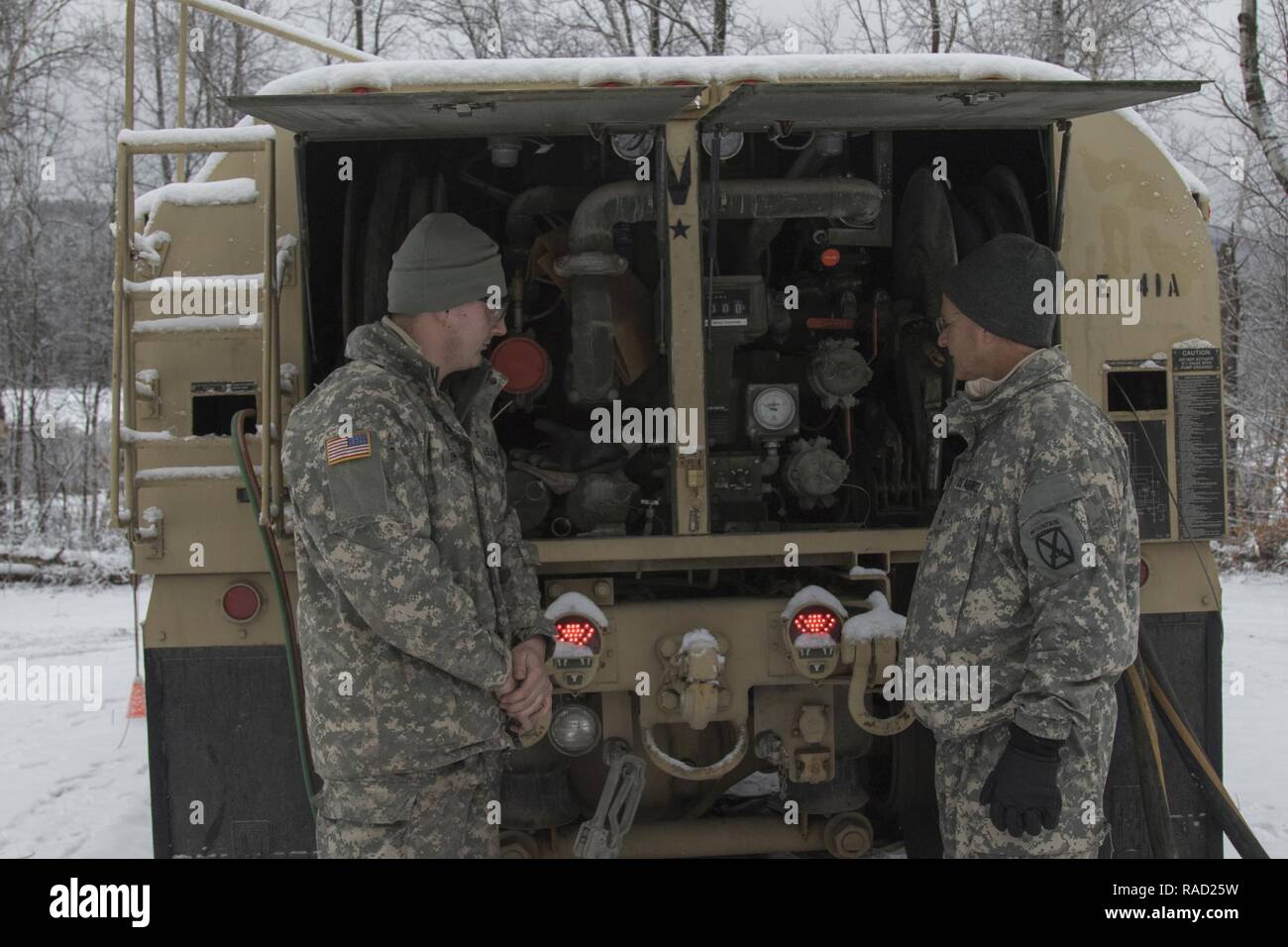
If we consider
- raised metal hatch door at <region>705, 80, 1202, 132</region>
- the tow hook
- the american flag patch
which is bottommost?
the tow hook

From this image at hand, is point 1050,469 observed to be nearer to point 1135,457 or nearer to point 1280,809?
point 1135,457

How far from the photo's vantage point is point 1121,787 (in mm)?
3783

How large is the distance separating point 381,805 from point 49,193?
52.6ft

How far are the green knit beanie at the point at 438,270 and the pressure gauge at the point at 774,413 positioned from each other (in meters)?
1.26

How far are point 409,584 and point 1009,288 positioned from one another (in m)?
1.59

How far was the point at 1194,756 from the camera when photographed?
3.61m

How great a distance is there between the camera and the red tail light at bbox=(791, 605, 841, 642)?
3.48 meters

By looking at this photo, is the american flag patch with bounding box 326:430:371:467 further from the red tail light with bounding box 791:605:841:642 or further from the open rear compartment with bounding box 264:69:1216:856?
the red tail light with bounding box 791:605:841:642

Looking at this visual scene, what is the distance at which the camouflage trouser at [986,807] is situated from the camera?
2.78 metres

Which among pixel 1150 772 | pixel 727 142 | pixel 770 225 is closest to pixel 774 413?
pixel 770 225

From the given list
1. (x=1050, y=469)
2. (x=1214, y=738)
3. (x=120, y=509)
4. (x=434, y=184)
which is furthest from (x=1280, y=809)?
(x=120, y=509)

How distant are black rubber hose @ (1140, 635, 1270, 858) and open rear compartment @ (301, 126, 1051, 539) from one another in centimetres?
86

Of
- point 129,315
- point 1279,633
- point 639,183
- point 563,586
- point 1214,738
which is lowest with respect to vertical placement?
point 1279,633

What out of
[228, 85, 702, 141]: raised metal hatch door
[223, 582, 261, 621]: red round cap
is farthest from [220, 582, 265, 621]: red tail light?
[228, 85, 702, 141]: raised metal hatch door
